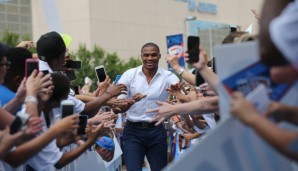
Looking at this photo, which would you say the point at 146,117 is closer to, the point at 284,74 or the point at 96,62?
the point at 284,74

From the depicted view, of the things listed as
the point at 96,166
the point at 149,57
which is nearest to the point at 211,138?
the point at 96,166

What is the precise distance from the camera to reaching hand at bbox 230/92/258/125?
3.13m

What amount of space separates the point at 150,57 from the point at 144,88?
1.48 feet

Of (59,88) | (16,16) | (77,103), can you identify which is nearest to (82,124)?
(59,88)

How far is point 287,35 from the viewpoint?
3.10 meters

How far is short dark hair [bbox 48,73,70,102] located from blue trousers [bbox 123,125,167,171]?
3796 millimetres

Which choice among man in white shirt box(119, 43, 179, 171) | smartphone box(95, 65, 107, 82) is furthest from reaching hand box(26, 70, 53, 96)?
man in white shirt box(119, 43, 179, 171)

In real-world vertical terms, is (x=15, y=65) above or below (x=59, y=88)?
above

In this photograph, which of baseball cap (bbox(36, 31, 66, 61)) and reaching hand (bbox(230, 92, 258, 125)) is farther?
baseball cap (bbox(36, 31, 66, 61))

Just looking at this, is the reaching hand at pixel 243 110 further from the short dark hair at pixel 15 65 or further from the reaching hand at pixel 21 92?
the short dark hair at pixel 15 65

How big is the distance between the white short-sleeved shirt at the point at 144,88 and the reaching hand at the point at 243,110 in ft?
18.6

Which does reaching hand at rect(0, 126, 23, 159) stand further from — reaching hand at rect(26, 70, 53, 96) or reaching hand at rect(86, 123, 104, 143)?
reaching hand at rect(86, 123, 104, 143)

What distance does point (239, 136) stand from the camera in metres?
3.53

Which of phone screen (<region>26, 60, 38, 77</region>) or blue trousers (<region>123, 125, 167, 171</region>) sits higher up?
phone screen (<region>26, 60, 38, 77</region>)
